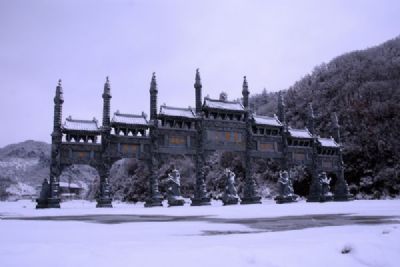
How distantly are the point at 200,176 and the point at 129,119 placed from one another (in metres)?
7.83

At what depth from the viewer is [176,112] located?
30953 millimetres

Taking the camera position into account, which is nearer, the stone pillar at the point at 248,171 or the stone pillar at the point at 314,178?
the stone pillar at the point at 248,171

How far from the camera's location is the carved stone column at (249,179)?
31.7 metres

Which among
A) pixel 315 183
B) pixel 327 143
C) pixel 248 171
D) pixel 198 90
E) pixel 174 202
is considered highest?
pixel 198 90

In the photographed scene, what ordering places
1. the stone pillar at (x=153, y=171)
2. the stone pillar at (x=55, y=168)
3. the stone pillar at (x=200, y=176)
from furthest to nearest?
1. the stone pillar at (x=200, y=176)
2. the stone pillar at (x=153, y=171)
3. the stone pillar at (x=55, y=168)

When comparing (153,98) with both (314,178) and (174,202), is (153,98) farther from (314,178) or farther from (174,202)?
(314,178)

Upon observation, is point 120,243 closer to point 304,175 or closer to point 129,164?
point 304,175

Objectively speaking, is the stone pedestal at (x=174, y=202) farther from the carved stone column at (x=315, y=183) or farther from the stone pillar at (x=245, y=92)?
the carved stone column at (x=315, y=183)

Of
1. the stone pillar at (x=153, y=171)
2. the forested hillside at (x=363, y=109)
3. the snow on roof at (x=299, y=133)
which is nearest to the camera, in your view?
the stone pillar at (x=153, y=171)

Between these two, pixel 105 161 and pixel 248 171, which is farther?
pixel 248 171

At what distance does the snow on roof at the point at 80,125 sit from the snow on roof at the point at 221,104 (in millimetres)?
10030

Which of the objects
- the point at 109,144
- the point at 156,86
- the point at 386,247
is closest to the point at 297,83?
the point at 156,86

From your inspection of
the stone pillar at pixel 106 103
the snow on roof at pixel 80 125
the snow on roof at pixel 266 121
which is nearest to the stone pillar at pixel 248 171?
the snow on roof at pixel 266 121

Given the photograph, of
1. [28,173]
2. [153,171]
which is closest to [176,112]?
[153,171]
